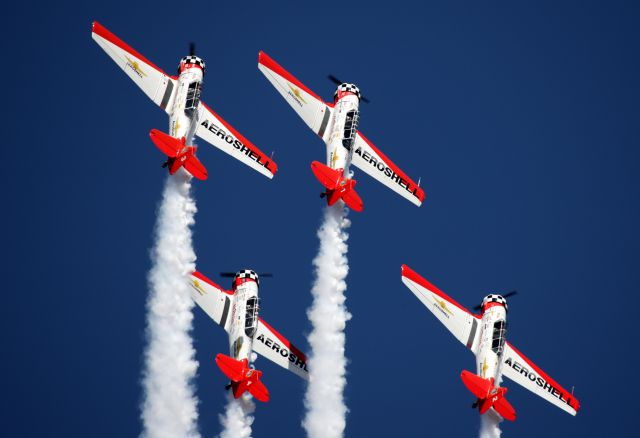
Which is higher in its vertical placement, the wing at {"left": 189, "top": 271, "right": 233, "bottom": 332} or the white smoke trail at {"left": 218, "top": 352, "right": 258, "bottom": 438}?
the wing at {"left": 189, "top": 271, "right": 233, "bottom": 332}

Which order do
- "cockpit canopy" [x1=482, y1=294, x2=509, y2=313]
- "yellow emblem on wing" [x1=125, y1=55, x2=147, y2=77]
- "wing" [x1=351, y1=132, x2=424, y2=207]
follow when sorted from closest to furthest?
"yellow emblem on wing" [x1=125, y1=55, x2=147, y2=77]
"cockpit canopy" [x1=482, y1=294, x2=509, y2=313]
"wing" [x1=351, y1=132, x2=424, y2=207]

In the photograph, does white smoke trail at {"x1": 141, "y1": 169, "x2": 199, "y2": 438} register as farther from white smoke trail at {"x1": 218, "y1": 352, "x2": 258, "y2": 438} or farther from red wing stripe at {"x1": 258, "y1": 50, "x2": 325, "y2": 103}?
red wing stripe at {"x1": 258, "y1": 50, "x2": 325, "y2": 103}

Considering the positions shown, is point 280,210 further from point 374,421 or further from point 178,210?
point 178,210

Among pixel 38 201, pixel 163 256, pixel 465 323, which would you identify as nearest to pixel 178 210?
pixel 163 256

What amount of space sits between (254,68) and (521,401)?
87.2 m

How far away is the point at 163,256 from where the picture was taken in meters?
59.3

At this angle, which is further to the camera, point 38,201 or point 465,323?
point 38,201

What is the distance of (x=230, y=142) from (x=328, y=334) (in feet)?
29.0

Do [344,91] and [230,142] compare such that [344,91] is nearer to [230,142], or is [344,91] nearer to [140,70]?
[230,142]

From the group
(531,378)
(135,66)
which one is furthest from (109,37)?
(531,378)

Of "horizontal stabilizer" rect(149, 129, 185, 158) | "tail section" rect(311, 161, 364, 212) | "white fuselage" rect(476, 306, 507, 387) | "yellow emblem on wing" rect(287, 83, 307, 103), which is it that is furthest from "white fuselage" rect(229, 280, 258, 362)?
"white fuselage" rect(476, 306, 507, 387)

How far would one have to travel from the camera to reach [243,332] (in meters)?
57.1

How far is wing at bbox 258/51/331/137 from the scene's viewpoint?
6031 cm

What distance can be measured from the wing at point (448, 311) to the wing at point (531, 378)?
2.12 metres
